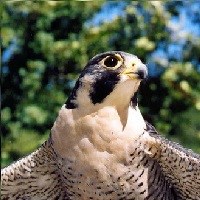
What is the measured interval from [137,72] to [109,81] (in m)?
0.14

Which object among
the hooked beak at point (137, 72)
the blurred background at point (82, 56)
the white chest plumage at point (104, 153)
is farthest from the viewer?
the blurred background at point (82, 56)

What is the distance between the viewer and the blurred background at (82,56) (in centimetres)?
591

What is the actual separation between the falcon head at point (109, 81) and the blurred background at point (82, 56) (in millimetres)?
3140

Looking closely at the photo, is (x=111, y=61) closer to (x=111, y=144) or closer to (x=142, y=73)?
(x=142, y=73)

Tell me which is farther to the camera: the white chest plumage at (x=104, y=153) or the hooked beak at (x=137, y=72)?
the white chest plumage at (x=104, y=153)

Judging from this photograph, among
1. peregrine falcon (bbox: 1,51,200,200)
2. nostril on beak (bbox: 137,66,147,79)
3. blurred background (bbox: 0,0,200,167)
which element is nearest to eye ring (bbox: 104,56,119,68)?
peregrine falcon (bbox: 1,51,200,200)

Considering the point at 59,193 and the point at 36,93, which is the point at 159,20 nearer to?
the point at 36,93

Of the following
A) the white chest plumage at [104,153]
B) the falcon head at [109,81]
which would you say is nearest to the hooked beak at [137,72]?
the falcon head at [109,81]

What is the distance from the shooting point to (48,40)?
19.8ft

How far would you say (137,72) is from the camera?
8.32ft

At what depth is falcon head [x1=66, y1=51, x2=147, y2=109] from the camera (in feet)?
8.43

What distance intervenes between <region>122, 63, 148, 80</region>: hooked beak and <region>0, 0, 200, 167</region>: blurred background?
10.8 feet

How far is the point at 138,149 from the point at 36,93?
353 cm

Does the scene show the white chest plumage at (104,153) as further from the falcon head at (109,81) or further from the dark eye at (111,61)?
the dark eye at (111,61)
